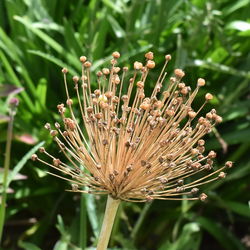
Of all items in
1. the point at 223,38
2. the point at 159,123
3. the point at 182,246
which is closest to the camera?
the point at 159,123

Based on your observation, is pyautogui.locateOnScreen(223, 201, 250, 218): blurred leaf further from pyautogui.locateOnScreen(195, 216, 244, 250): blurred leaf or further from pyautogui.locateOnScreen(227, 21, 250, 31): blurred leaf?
pyautogui.locateOnScreen(227, 21, 250, 31): blurred leaf

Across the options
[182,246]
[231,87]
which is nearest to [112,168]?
[182,246]

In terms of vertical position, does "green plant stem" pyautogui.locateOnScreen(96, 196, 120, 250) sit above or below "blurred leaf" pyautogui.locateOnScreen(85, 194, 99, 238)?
below

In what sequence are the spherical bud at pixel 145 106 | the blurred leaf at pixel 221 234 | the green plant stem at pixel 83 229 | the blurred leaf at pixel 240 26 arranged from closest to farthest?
the spherical bud at pixel 145 106
the green plant stem at pixel 83 229
the blurred leaf at pixel 240 26
the blurred leaf at pixel 221 234

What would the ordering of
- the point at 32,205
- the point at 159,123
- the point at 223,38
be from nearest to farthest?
1. the point at 159,123
2. the point at 223,38
3. the point at 32,205

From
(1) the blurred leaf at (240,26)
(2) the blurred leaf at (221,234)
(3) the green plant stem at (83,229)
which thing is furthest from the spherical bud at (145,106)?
(2) the blurred leaf at (221,234)

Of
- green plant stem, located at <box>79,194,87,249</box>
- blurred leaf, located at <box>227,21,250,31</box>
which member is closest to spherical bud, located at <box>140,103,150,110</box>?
green plant stem, located at <box>79,194,87,249</box>

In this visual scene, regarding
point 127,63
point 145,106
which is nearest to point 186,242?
point 127,63

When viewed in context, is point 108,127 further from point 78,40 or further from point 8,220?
point 8,220

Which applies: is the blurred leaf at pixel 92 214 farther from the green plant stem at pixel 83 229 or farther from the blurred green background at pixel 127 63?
the blurred green background at pixel 127 63
